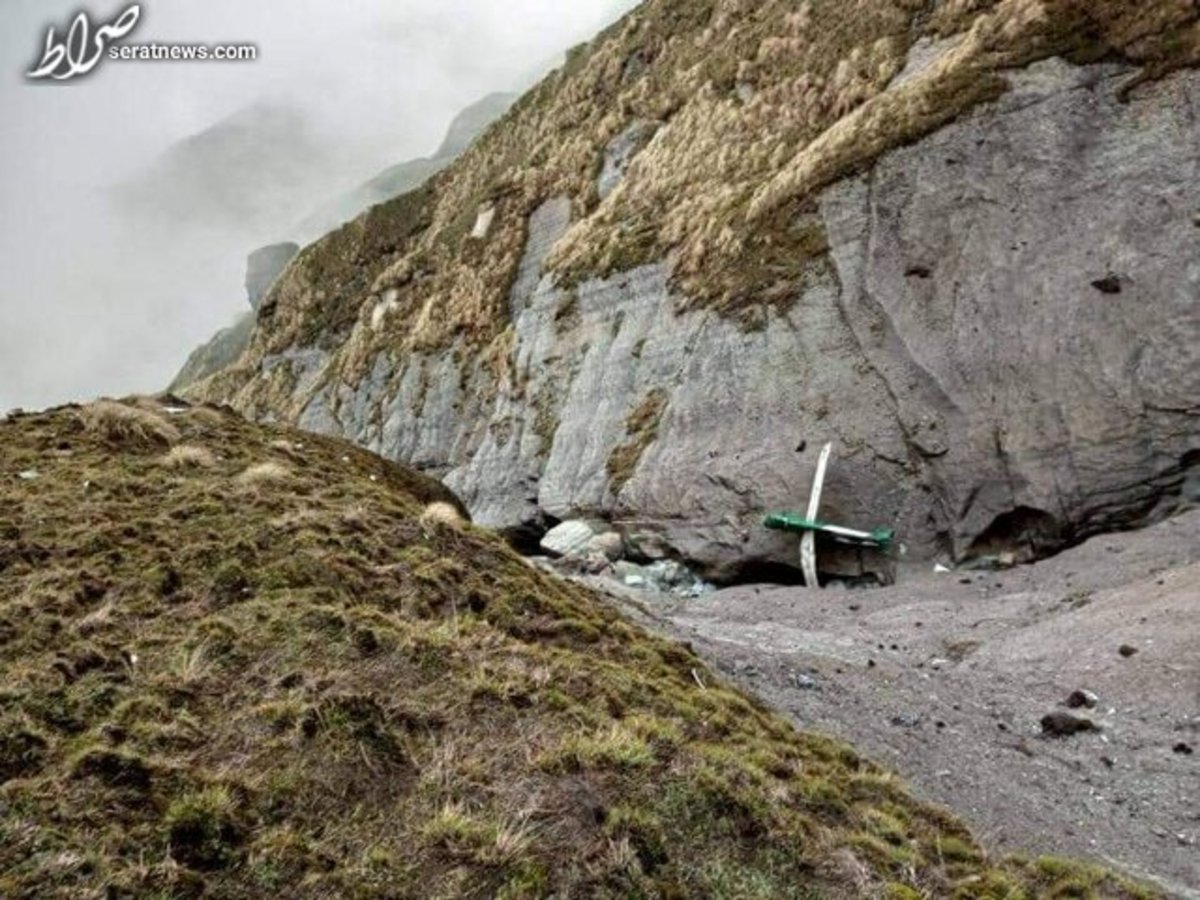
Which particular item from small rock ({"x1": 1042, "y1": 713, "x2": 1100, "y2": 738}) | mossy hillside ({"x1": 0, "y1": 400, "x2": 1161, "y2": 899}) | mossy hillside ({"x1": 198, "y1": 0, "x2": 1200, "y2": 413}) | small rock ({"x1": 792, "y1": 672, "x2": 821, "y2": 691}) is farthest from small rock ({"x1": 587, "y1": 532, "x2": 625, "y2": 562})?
small rock ({"x1": 1042, "y1": 713, "x2": 1100, "y2": 738})

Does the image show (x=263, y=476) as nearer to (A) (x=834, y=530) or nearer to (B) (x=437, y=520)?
(B) (x=437, y=520)

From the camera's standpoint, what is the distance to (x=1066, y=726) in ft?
48.4

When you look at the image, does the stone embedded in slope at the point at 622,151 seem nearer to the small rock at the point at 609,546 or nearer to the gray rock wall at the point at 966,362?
the gray rock wall at the point at 966,362

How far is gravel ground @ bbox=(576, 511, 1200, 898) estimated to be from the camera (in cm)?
1204

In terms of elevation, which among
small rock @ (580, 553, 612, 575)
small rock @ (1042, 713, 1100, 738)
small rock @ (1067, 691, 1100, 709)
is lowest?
small rock @ (1067, 691, 1100, 709)

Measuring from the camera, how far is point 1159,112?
88.1 feet

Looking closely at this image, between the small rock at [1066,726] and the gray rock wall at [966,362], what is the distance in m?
11.4

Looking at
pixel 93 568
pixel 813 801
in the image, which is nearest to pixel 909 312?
pixel 813 801

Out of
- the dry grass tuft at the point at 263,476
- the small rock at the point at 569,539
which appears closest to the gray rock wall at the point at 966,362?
the small rock at the point at 569,539

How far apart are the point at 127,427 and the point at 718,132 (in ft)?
115

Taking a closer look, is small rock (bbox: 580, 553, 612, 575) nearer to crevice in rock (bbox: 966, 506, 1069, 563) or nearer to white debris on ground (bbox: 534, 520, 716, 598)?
white debris on ground (bbox: 534, 520, 716, 598)

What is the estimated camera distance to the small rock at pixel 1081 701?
15.6m

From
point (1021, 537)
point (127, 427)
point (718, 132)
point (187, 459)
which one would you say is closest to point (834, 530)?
point (1021, 537)

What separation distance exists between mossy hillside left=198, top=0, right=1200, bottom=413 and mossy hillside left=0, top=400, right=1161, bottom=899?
2434 centimetres
